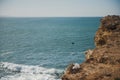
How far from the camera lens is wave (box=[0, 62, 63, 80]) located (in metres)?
37.8

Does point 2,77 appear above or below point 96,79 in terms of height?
below

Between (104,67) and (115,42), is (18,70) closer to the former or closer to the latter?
(115,42)

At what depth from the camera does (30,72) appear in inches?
1663

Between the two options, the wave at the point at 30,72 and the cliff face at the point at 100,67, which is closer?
the cliff face at the point at 100,67

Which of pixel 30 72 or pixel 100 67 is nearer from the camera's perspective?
pixel 100 67

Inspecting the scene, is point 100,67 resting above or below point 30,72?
above

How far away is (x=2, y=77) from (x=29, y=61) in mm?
15062

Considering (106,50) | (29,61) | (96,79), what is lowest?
(29,61)

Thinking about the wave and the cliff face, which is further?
the wave

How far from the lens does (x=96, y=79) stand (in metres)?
13.8

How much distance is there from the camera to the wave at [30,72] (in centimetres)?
3777

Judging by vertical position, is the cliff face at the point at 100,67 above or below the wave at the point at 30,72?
above

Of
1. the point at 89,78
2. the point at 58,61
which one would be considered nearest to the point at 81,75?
the point at 89,78

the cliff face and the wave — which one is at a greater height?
the cliff face
